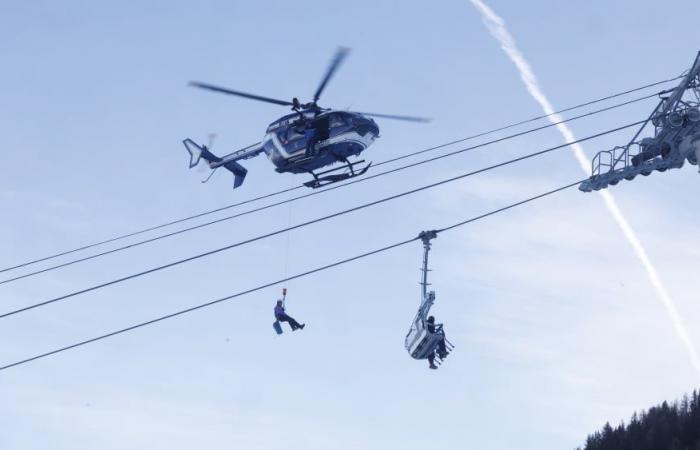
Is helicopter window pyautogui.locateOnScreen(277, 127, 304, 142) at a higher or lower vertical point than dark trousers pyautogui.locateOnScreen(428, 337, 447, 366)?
higher

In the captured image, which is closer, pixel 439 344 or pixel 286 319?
pixel 439 344

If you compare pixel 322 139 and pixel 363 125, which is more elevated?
pixel 363 125

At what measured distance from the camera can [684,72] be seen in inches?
1374

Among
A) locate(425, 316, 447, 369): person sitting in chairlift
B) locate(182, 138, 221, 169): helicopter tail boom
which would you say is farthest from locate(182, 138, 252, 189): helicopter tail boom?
locate(425, 316, 447, 369): person sitting in chairlift

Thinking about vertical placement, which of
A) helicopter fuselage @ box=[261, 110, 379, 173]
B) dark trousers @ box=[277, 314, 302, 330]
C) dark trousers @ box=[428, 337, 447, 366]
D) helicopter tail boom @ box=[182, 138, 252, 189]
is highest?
helicopter tail boom @ box=[182, 138, 252, 189]

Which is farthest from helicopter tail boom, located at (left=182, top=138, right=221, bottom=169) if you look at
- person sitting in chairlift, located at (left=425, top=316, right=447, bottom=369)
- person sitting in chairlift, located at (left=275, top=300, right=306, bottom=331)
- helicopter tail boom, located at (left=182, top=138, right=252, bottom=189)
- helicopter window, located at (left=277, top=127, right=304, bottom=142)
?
person sitting in chairlift, located at (left=425, top=316, right=447, bottom=369)

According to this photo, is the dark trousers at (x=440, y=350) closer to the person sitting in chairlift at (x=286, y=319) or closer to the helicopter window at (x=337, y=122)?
the person sitting in chairlift at (x=286, y=319)

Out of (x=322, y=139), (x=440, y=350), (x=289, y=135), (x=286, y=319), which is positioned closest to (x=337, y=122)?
(x=322, y=139)

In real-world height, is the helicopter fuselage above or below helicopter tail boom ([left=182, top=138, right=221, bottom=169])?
below

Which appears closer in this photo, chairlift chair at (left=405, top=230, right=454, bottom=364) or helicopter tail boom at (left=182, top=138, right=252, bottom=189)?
chairlift chair at (left=405, top=230, right=454, bottom=364)

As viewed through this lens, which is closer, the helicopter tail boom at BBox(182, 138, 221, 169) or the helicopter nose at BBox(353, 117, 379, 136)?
the helicopter nose at BBox(353, 117, 379, 136)

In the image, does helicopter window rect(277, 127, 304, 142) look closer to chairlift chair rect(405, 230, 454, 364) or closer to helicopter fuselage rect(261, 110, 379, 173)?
helicopter fuselage rect(261, 110, 379, 173)

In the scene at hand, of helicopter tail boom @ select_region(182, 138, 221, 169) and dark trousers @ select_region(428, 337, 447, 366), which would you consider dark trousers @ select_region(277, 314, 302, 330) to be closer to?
dark trousers @ select_region(428, 337, 447, 366)

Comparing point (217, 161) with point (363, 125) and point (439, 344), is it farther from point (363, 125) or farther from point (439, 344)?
point (439, 344)
